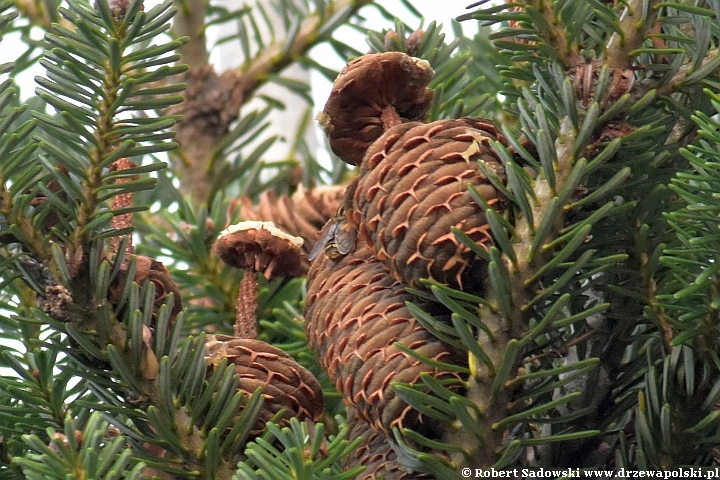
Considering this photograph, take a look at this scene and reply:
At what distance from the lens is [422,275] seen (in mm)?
385

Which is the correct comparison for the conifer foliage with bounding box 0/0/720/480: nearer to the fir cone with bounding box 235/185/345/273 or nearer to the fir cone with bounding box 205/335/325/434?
the fir cone with bounding box 205/335/325/434

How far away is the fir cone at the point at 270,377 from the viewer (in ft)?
1.38

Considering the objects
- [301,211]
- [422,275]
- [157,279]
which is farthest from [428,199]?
[301,211]

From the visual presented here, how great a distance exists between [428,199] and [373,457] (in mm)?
118

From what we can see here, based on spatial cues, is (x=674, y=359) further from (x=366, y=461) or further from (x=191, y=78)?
(x=191, y=78)

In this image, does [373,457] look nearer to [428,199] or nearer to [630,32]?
[428,199]

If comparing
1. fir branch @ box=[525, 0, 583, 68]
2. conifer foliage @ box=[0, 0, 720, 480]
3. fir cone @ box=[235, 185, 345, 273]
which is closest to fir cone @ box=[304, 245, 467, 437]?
conifer foliage @ box=[0, 0, 720, 480]

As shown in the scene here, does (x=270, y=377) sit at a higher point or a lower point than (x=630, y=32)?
lower

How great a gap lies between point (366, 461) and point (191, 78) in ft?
2.01

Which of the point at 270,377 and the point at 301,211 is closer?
the point at 270,377

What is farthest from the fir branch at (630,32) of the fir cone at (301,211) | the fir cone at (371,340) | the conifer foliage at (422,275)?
the fir cone at (301,211)

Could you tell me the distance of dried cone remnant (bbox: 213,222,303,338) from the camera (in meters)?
0.48

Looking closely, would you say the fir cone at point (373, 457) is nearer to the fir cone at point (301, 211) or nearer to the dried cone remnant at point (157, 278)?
the dried cone remnant at point (157, 278)

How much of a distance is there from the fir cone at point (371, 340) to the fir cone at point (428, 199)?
0.05ft
